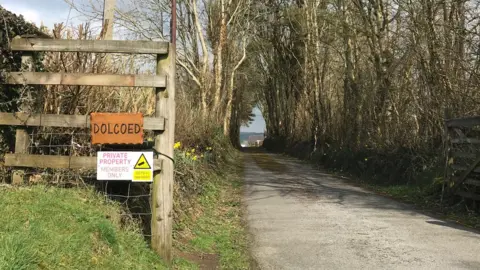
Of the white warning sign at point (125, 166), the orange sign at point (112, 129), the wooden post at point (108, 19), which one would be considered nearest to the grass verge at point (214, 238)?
the white warning sign at point (125, 166)

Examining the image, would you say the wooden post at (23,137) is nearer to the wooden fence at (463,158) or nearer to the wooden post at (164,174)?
the wooden post at (164,174)

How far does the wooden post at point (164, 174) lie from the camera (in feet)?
17.5

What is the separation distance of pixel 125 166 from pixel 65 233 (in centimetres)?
117

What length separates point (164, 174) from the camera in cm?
535

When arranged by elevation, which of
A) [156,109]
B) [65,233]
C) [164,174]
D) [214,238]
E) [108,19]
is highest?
[108,19]

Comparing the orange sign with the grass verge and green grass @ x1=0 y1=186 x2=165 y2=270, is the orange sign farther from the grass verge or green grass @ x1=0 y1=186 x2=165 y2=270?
the grass verge

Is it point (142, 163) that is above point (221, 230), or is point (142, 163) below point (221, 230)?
above

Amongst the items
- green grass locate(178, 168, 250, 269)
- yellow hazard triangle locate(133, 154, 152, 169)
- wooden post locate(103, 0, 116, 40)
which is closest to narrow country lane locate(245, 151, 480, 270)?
green grass locate(178, 168, 250, 269)

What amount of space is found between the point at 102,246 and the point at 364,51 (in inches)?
686

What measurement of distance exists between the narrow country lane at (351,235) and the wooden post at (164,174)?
1.42 m

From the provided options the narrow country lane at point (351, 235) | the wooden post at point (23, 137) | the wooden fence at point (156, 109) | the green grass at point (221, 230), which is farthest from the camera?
the green grass at point (221, 230)

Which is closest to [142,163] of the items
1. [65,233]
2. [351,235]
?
[65,233]

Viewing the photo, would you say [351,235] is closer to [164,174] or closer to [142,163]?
[164,174]

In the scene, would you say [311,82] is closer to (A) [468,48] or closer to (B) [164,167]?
(A) [468,48]
